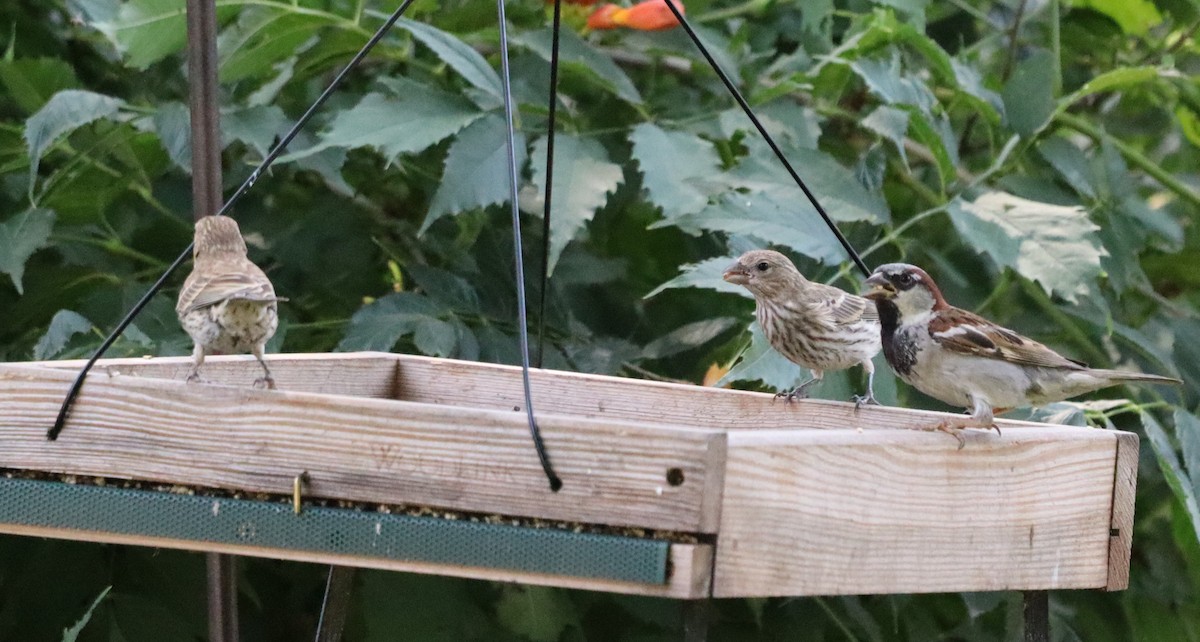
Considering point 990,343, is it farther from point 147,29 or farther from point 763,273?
point 147,29

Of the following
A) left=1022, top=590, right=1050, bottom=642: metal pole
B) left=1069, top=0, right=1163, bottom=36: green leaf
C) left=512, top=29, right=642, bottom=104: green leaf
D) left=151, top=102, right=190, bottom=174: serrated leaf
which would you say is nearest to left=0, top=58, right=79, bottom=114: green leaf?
left=151, top=102, right=190, bottom=174: serrated leaf

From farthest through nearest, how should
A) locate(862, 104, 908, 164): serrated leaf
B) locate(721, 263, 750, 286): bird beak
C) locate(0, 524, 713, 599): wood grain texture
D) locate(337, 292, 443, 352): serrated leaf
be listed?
locate(862, 104, 908, 164): serrated leaf < locate(337, 292, 443, 352): serrated leaf < locate(721, 263, 750, 286): bird beak < locate(0, 524, 713, 599): wood grain texture

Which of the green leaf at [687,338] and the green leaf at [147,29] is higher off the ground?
the green leaf at [147,29]

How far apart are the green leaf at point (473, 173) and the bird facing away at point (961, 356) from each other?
918 mm

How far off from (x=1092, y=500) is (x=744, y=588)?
91cm

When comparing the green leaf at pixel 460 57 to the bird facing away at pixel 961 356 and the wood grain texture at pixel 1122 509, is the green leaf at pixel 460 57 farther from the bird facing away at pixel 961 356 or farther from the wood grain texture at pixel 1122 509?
the wood grain texture at pixel 1122 509

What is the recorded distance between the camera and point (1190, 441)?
3176 mm

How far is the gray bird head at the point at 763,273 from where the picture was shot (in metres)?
3.05

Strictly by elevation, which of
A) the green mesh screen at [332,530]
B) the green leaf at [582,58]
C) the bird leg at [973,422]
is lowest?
the green mesh screen at [332,530]

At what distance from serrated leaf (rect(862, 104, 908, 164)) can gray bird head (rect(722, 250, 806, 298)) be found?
0.43 metres

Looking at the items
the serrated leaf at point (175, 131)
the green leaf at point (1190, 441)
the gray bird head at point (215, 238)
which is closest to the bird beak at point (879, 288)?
the green leaf at point (1190, 441)

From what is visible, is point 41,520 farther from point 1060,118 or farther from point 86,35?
point 1060,118

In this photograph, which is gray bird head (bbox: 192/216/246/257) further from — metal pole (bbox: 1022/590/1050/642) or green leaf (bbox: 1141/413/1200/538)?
green leaf (bbox: 1141/413/1200/538)

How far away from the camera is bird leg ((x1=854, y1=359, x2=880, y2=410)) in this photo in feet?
9.73
